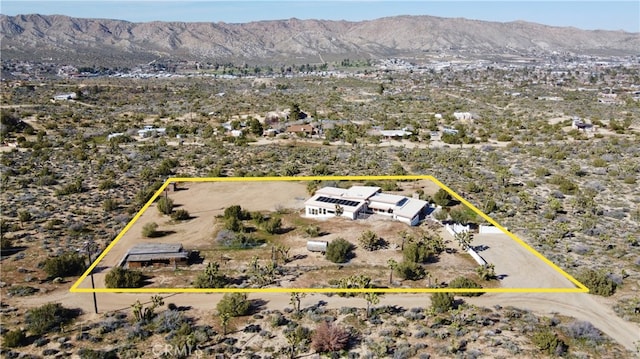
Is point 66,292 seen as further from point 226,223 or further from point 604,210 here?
point 604,210

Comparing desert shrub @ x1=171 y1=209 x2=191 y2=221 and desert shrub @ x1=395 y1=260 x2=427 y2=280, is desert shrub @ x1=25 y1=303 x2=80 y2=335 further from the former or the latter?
desert shrub @ x1=395 y1=260 x2=427 y2=280

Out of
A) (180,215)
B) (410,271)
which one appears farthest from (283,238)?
(410,271)

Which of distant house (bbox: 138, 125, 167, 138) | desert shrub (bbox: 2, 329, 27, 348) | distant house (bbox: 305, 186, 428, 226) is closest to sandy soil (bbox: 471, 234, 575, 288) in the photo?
distant house (bbox: 305, 186, 428, 226)

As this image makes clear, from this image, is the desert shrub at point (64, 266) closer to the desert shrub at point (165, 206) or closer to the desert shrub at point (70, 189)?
the desert shrub at point (165, 206)

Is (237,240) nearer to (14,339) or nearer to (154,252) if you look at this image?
(154,252)

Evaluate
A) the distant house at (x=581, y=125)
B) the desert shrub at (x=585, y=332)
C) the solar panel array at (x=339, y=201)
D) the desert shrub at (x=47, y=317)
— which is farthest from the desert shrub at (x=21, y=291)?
the distant house at (x=581, y=125)

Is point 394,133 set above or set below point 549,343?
above
